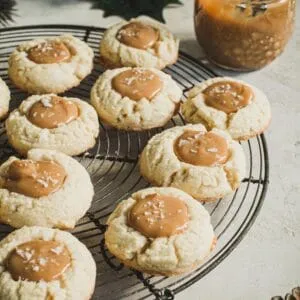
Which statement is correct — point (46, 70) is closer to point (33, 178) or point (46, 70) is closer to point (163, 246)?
point (33, 178)

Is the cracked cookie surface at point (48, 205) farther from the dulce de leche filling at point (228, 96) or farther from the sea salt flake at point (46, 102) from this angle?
the dulce de leche filling at point (228, 96)

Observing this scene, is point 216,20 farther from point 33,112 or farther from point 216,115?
point 33,112

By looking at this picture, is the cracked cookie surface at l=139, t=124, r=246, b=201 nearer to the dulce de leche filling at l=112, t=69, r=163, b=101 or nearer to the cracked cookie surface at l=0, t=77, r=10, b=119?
the dulce de leche filling at l=112, t=69, r=163, b=101

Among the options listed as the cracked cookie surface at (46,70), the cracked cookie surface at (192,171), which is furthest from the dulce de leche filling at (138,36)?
the cracked cookie surface at (192,171)

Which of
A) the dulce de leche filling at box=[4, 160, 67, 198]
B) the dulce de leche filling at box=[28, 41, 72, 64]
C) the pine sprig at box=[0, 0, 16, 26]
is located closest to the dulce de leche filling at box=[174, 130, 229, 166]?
the dulce de leche filling at box=[4, 160, 67, 198]

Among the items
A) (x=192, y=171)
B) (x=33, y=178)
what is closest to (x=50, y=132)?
(x=33, y=178)

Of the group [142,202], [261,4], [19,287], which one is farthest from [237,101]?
[19,287]
